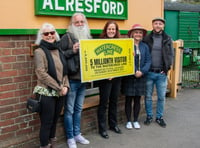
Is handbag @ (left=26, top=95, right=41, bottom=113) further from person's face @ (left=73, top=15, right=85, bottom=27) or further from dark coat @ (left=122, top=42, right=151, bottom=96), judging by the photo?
dark coat @ (left=122, top=42, right=151, bottom=96)

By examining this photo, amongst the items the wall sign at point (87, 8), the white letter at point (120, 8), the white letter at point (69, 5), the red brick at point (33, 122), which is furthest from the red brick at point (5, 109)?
the white letter at point (120, 8)

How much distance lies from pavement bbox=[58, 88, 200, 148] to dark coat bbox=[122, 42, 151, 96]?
2.31 ft

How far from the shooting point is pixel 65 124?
13.4ft

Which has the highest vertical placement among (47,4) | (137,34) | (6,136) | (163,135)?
(47,4)

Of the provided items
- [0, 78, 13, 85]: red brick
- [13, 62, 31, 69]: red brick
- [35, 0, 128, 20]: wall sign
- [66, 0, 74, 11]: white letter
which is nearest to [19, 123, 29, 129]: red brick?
[0, 78, 13, 85]: red brick

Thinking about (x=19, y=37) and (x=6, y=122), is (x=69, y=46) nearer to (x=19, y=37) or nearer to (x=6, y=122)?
(x=19, y=37)

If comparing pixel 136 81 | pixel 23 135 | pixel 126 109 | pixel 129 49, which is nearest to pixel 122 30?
pixel 129 49

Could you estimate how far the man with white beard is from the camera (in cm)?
383

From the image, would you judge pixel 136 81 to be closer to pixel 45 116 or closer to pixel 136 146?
pixel 136 146

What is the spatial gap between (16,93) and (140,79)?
6.99 ft

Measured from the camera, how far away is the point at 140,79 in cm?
483

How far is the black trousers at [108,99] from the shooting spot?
436 centimetres

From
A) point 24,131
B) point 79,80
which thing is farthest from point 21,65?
point 24,131

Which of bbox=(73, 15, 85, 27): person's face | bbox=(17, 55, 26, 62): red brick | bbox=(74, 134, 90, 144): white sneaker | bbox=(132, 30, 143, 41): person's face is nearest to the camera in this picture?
bbox=(17, 55, 26, 62): red brick
